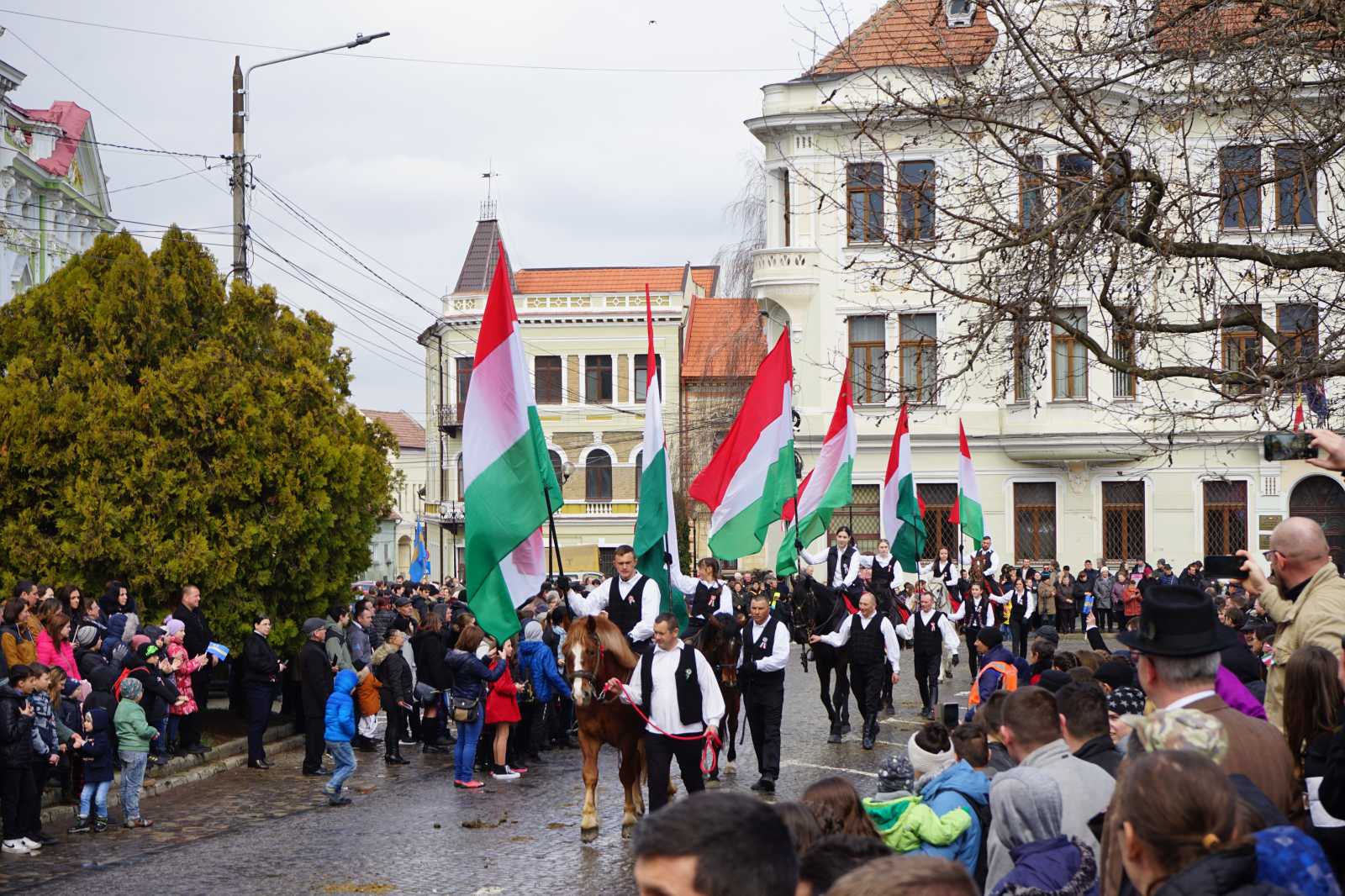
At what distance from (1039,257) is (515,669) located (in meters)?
8.54

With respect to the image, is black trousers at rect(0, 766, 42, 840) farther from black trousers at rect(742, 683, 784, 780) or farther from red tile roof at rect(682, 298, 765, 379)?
red tile roof at rect(682, 298, 765, 379)

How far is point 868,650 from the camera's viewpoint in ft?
56.0

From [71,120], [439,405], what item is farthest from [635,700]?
[439,405]

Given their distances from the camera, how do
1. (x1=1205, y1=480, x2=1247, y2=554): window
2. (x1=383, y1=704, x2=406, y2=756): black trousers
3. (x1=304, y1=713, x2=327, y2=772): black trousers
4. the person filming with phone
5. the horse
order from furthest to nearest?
(x1=1205, y1=480, x2=1247, y2=554): window, (x1=383, y1=704, x2=406, y2=756): black trousers, (x1=304, y1=713, x2=327, y2=772): black trousers, the horse, the person filming with phone

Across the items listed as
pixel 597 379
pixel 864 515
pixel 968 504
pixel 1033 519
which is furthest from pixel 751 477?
pixel 597 379

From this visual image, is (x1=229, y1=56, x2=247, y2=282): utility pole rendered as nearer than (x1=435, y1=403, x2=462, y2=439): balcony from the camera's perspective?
A: Yes

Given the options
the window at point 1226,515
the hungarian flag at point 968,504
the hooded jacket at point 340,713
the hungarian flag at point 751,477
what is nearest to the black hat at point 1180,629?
the hooded jacket at point 340,713

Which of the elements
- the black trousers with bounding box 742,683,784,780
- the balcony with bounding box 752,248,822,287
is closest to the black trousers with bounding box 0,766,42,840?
the black trousers with bounding box 742,683,784,780

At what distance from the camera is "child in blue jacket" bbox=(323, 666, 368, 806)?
14.6 m

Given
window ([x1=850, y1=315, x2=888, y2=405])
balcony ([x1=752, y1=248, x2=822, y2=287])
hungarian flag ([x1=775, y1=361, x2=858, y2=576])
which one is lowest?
hungarian flag ([x1=775, y1=361, x2=858, y2=576])

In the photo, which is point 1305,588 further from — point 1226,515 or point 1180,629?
point 1226,515

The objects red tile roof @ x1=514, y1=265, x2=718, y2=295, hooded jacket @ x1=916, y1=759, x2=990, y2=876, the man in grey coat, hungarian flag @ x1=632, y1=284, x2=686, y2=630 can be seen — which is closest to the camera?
the man in grey coat

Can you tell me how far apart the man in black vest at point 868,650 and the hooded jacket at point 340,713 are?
5.51m

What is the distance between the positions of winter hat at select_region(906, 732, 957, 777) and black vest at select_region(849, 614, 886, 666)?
9.63 m
